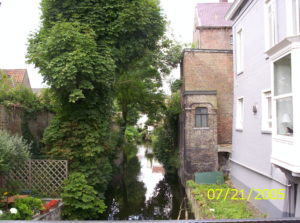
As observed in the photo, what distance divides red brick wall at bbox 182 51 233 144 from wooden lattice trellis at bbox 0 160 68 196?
9172 mm

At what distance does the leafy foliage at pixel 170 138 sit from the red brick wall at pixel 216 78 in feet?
9.66

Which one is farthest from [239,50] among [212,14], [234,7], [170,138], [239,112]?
[212,14]

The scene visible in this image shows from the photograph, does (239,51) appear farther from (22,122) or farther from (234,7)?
(22,122)

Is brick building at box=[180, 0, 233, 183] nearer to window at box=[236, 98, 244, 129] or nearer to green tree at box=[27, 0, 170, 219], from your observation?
window at box=[236, 98, 244, 129]

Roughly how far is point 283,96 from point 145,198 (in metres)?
12.1

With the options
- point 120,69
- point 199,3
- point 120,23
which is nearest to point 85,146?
point 120,69

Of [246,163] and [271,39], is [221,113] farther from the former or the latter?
[271,39]

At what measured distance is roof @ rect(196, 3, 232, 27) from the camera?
24812 mm

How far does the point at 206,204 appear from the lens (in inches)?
421

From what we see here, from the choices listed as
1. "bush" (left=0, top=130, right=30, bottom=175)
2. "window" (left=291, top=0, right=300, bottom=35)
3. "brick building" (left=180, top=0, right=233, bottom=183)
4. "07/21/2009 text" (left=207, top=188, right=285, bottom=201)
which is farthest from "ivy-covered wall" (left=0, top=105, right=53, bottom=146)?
"window" (left=291, top=0, right=300, bottom=35)

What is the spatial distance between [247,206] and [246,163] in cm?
197

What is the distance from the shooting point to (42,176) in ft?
35.8

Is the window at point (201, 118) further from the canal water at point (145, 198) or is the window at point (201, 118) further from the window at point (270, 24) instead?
the window at point (270, 24)

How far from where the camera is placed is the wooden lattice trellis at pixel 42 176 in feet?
35.3
